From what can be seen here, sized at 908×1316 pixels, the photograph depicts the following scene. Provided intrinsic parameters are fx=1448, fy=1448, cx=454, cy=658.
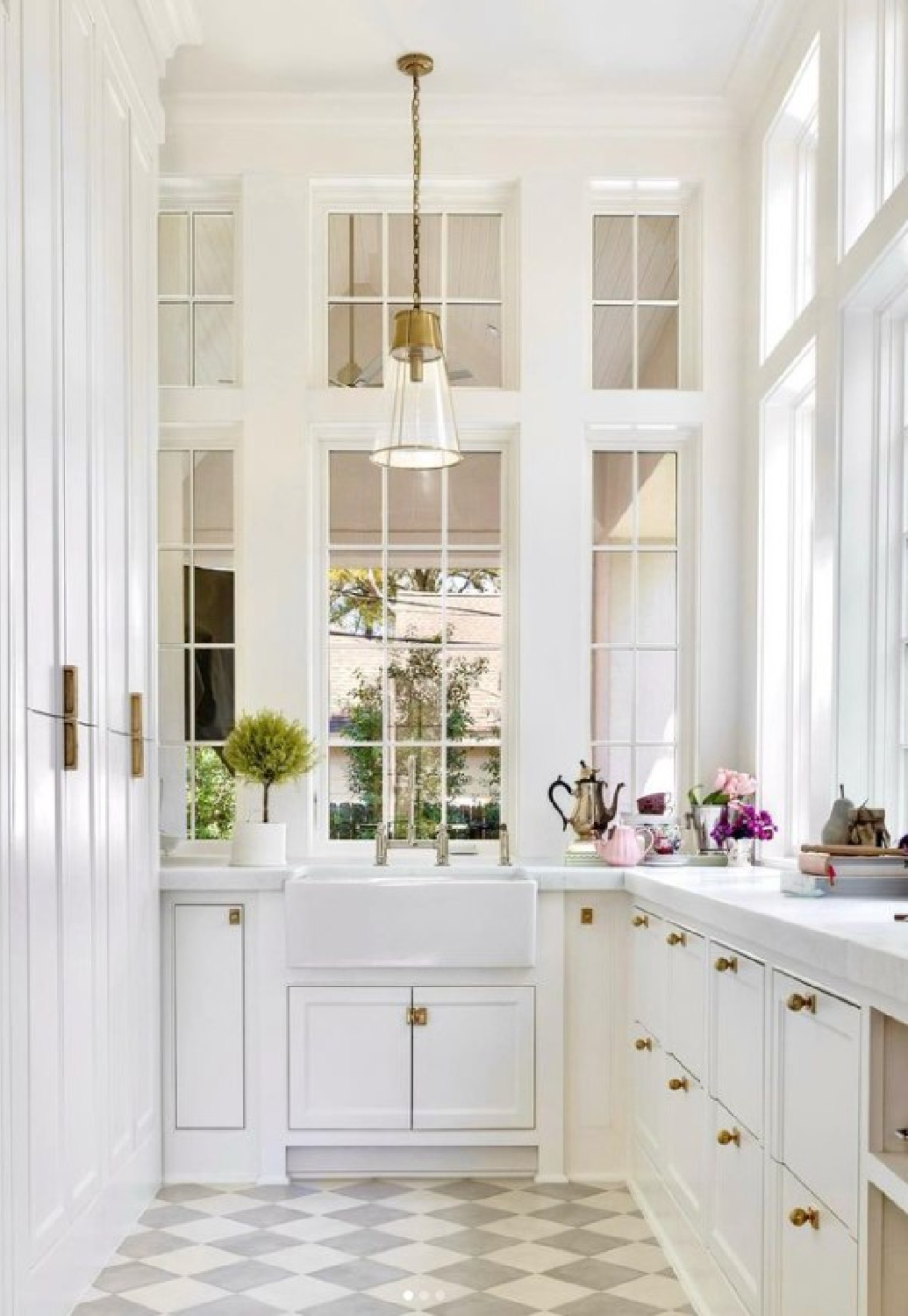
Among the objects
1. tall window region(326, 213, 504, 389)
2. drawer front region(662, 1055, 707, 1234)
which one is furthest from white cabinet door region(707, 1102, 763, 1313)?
tall window region(326, 213, 504, 389)

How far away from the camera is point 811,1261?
233 cm

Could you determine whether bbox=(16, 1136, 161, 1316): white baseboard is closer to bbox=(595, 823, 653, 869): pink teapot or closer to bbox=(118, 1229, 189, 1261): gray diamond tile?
bbox=(118, 1229, 189, 1261): gray diamond tile

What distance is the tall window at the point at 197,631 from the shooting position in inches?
189

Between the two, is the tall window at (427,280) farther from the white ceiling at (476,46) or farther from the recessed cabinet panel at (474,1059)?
the recessed cabinet panel at (474,1059)

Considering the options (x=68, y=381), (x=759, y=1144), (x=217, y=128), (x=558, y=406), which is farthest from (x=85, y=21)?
(x=759, y=1144)

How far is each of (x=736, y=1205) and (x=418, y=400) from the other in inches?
93.6

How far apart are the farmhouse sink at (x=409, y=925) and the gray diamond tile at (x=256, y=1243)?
0.75m

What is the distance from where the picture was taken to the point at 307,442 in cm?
475

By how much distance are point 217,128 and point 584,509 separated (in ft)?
5.69

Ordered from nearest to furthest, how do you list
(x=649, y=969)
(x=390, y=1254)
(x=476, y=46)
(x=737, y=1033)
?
(x=737, y=1033) < (x=390, y=1254) < (x=649, y=969) < (x=476, y=46)

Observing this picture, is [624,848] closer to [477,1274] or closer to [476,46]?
[477,1274]

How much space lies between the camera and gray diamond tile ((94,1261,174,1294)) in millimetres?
3385

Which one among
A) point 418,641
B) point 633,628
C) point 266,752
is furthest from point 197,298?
point 633,628

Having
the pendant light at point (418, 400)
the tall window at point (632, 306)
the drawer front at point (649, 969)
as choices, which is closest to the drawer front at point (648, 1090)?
the drawer front at point (649, 969)
